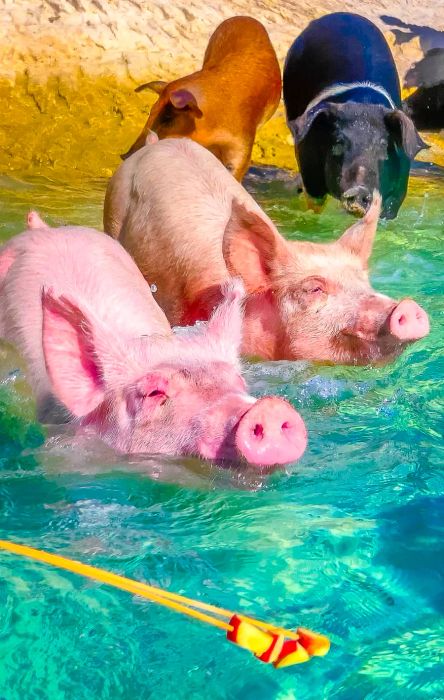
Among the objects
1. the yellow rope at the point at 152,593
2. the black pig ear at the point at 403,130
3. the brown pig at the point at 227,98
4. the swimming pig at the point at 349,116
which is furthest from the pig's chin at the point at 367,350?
the brown pig at the point at 227,98

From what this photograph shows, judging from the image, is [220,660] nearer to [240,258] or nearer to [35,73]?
[240,258]

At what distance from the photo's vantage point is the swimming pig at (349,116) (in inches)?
268

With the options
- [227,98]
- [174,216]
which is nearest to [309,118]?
[227,98]

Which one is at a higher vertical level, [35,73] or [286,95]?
[286,95]

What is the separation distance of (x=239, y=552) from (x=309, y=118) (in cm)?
442

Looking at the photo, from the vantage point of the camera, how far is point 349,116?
7012mm

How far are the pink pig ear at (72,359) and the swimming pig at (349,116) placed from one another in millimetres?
3297

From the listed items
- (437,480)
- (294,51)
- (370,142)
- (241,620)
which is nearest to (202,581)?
(241,620)

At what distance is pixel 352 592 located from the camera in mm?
3174

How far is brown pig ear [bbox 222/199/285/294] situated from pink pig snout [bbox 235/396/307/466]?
1809 mm

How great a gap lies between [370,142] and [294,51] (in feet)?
5.99

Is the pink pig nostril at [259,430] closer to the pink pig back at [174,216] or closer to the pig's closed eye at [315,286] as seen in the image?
the pig's closed eye at [315,286]

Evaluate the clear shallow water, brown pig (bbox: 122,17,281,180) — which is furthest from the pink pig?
brown pig (bbox: 122,17,281,180)

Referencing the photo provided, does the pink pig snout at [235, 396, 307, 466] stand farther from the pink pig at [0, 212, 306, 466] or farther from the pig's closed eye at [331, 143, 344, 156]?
the pig's closed eye at [331, 143, 344, 156]
